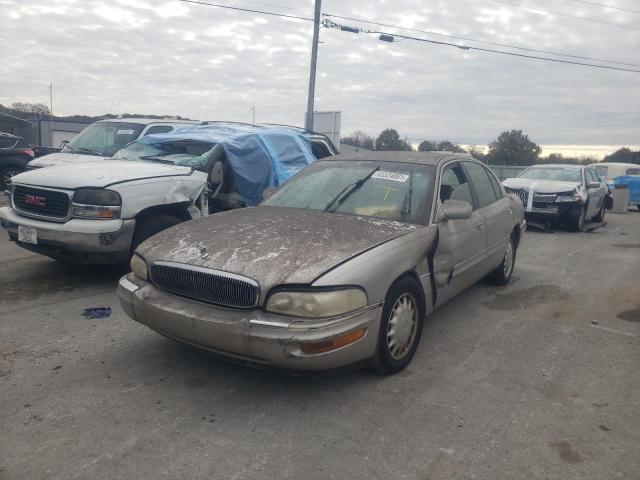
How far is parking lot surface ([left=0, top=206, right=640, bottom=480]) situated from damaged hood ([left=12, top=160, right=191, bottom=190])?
1.13m

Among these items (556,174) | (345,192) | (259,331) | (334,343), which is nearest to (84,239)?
(345,192)

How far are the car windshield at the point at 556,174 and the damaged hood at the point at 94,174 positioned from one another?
30.3 ft

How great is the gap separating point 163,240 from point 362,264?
4.80ft

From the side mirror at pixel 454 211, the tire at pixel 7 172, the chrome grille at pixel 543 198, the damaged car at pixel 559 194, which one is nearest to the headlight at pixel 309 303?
the side mirror at pixel 454 211

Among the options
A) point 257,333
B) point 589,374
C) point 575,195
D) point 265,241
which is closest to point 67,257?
point 265,241

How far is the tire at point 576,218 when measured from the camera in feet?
36.2

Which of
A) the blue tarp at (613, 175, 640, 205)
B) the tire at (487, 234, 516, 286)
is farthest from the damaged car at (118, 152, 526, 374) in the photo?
the blue tarp at (613, 175, 640, 205)

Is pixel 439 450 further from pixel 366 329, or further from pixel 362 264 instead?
pixel 362 264

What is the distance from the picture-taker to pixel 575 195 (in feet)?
36.2

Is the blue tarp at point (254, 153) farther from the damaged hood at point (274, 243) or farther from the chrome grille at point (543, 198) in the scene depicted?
the chrome grille at point (543, 198)

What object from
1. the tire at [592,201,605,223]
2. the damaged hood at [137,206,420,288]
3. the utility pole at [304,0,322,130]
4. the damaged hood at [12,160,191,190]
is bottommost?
the tire at [592,201,605,223]

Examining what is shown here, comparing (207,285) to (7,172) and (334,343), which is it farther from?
(7,172)

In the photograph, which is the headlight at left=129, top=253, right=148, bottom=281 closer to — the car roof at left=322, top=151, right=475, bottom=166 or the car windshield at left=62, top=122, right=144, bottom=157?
the car roof at left=322, top=151, right=475, bottom=166

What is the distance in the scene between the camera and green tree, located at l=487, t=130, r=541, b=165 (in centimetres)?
5758
